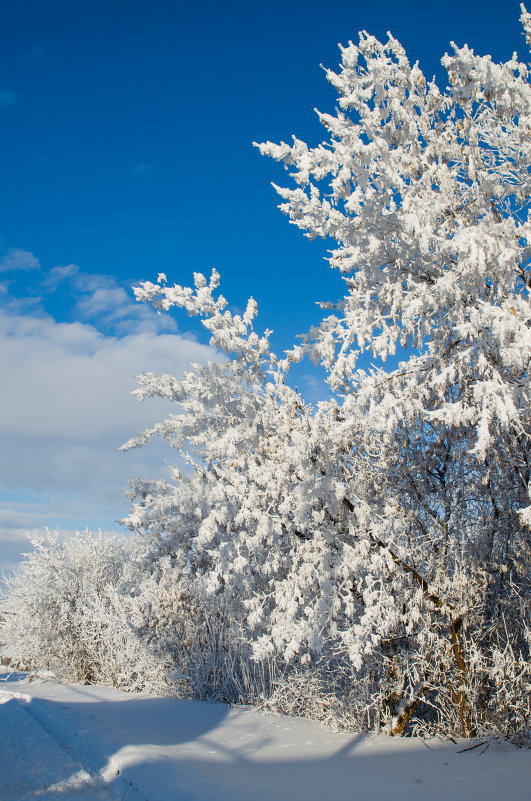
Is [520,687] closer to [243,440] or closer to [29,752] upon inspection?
[243,440]

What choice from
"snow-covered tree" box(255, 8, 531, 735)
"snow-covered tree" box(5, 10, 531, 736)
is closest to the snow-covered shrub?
"snow-covered tree" box(5, 10, 531, 736)

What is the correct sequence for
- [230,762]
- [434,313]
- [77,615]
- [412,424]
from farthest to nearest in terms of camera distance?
[77,615] → [412,424] → [434,313] → [230,762]

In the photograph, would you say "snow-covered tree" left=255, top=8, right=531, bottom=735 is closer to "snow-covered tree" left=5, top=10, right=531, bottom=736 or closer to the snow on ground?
"snow-covered tree" left=5, top=10, right=531, bottom=736

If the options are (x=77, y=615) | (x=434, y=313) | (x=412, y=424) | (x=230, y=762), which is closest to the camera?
(x=230, y=762)

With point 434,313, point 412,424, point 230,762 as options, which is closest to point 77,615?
point 230,762

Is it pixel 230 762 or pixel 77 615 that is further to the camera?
pixel 77 615

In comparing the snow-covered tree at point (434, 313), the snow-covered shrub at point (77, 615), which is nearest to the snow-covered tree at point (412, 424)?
the snow-covered tree at point (434, 313)

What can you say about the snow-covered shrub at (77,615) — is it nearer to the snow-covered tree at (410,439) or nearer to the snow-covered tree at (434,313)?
the snow-covered tree at (410,439)

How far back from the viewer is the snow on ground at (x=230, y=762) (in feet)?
13.5

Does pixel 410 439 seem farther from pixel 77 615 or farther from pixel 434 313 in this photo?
pixel 77 615

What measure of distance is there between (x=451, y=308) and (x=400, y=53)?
3.36m

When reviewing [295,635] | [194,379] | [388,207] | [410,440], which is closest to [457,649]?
[295,635]

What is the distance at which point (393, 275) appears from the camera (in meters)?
6.49

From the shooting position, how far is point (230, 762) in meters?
5.27
